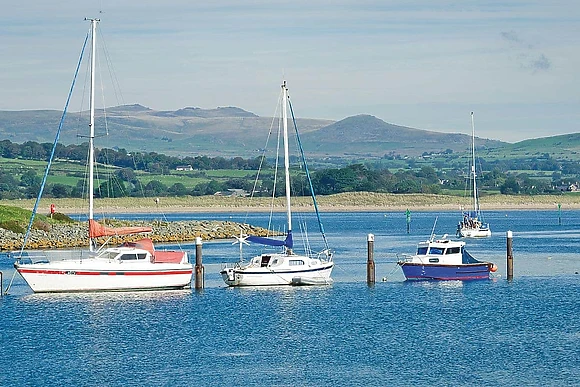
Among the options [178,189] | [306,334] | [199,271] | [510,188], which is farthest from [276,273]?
[510,188]

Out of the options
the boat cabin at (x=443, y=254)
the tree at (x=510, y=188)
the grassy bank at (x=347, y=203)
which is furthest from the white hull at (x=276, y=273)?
the tree at (x=510, y=188)

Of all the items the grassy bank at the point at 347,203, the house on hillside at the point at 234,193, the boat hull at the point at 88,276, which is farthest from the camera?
the house on hillside at the point at 234,193

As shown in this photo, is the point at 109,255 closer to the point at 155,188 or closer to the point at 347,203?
the point at 155,188

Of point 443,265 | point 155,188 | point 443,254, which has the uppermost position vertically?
point 155,188

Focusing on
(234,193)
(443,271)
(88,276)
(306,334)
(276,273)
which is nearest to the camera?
(306,334)

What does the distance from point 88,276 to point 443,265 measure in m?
15.5

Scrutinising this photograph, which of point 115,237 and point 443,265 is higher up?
point 115,237

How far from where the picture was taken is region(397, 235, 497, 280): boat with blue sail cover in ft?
169

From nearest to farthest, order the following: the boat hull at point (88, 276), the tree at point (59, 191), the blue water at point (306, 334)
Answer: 1. the blue water at point (306, 334)
2. the boat hull at point (88, 276)
3. the tree at point (59, 191)

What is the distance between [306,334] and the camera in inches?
1485

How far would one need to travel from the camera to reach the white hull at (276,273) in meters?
47.9

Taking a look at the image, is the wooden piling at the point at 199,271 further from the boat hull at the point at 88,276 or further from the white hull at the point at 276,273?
the boat hull at the point at 88,276

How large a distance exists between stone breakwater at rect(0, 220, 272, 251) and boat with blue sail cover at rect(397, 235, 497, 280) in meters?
18.4

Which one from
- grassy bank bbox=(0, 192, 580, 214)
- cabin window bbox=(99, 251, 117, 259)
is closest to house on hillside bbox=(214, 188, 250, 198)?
grassy bank bbox=(0, 192, 580, 214)
